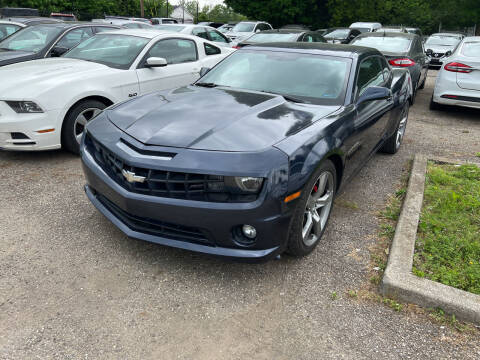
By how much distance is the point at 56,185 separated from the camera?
13.9 ft

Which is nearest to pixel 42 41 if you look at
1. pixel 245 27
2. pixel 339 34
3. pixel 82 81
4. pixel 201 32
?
pixel 82 81

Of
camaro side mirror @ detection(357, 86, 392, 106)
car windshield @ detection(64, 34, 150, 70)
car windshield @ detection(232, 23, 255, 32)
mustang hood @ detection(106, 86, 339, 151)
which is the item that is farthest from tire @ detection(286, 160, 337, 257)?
car windshield @ detection(232, 23, 255, 32)

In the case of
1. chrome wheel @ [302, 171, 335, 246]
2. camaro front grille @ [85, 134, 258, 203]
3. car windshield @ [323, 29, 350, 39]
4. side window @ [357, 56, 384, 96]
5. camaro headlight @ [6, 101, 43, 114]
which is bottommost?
chrome wheel @ [302, 171, 335, 246]

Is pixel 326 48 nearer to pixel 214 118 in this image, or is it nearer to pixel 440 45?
pixel 214 118

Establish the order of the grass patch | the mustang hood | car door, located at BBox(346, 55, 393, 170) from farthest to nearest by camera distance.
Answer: car door, located at BBox(346, 55, 393, 170) → the grass patch → the mustang hood

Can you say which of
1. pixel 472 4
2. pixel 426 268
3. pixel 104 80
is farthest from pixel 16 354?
pixel 472 4

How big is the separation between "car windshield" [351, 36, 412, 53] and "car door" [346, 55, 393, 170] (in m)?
3.95

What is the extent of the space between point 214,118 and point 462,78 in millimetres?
6334

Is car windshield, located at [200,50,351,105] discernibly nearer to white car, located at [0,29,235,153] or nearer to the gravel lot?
the gravel lot

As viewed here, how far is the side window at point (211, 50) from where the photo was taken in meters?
6.82

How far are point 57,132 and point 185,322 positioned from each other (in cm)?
322

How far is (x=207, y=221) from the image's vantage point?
244cm

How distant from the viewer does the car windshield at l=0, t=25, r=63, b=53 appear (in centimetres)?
683

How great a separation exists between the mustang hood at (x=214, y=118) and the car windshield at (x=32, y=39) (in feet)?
14.5
